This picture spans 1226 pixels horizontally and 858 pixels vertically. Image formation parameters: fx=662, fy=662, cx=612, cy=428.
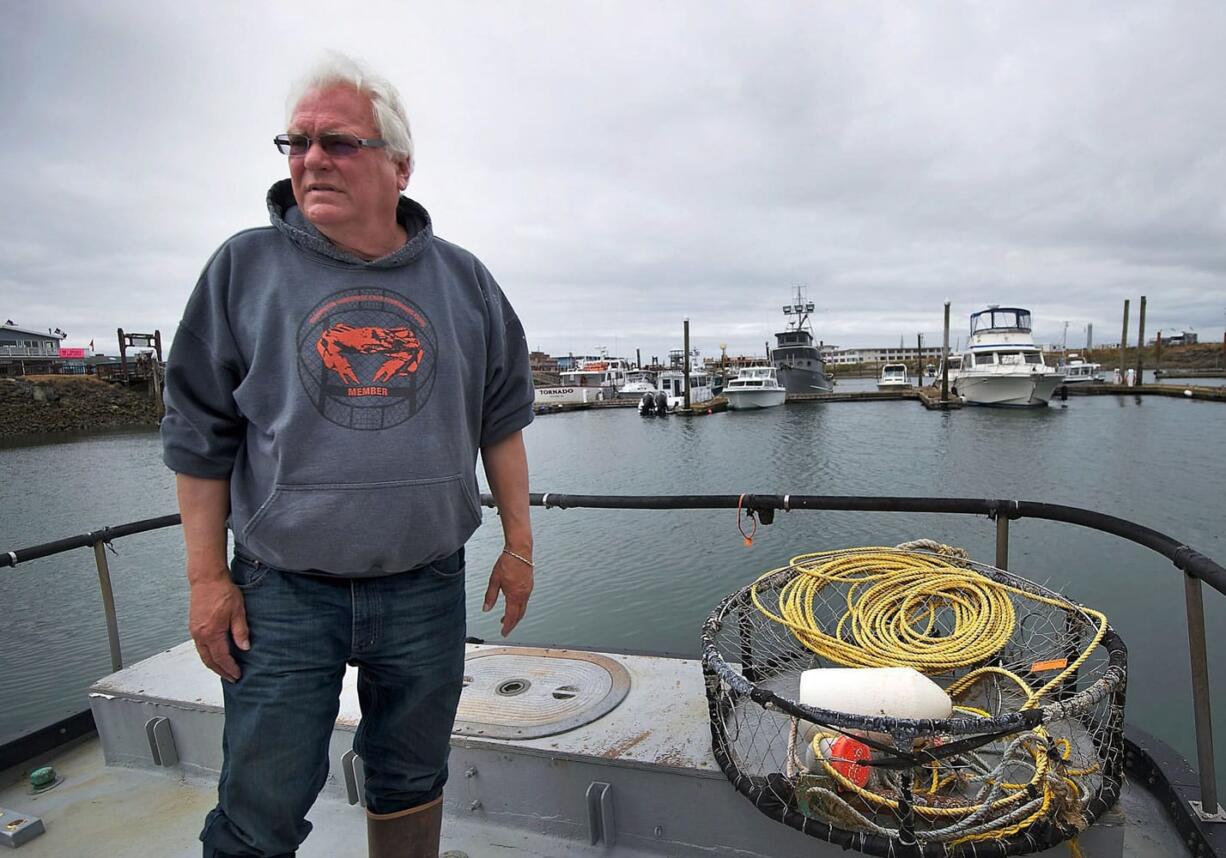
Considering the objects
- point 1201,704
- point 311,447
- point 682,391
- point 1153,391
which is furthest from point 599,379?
point 311,447

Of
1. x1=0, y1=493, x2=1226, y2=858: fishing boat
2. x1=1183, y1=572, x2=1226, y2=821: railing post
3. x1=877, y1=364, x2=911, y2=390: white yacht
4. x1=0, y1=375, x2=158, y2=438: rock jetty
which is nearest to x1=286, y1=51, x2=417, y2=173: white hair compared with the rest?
x1=0, y1=493, x2=1226, y2=858: fishing boat

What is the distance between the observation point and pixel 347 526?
1261 mm

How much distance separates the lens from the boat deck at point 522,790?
1820mm

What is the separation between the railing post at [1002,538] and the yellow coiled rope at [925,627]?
142 millimetres

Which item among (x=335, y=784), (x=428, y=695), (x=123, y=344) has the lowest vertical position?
(x=335, y=784)

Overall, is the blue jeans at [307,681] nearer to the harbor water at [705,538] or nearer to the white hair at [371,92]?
the white hair at [371,92]

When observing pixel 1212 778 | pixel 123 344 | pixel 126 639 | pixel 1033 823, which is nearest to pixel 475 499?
pixel 1033 823

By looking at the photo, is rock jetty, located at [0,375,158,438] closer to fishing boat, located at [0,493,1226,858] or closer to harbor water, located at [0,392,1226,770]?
harbor water, located at [0,392,1226,770]

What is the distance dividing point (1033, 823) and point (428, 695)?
4.46ft

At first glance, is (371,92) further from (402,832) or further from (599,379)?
(599,379)

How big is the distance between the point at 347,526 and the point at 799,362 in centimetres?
5620

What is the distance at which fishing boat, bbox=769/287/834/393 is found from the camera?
5403cm

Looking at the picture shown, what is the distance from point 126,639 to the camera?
8.15 metres

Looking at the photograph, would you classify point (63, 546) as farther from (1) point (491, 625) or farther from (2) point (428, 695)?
(1) point (491, 625)
